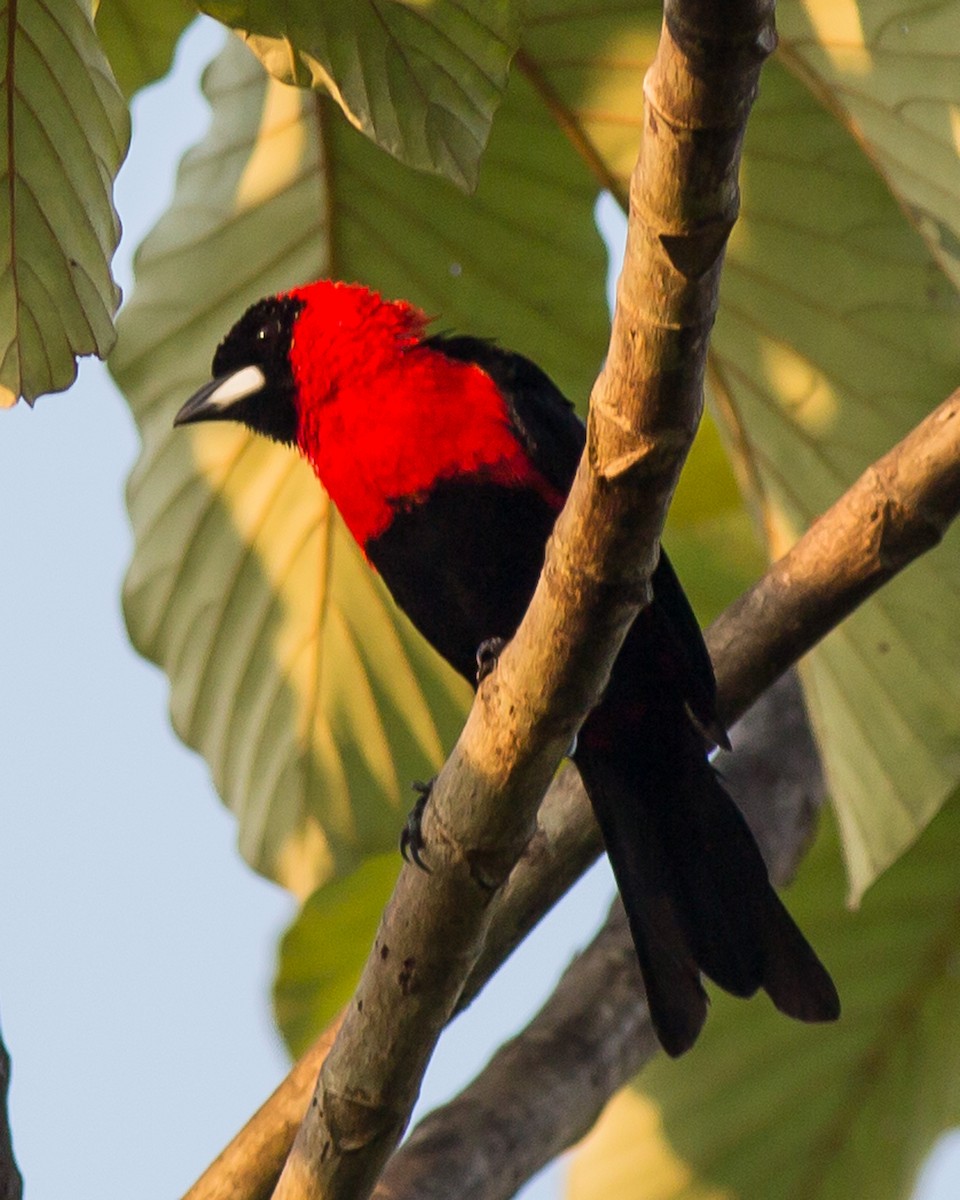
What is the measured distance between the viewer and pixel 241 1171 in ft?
6.85

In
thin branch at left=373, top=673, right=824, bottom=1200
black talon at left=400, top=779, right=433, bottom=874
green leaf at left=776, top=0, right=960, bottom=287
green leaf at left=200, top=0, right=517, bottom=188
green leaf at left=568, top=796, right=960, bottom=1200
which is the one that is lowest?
green leaf at left=568, top=796, right=960, bottom=1200

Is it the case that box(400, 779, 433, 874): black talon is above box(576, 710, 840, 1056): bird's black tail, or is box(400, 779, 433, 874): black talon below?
above

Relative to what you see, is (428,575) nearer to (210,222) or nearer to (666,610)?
(666,610)

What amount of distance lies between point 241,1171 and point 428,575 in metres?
0.94

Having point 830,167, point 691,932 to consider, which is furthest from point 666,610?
point 830,167

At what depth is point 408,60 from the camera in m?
1.98

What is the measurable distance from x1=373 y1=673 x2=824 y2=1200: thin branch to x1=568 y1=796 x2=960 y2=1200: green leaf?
30cm

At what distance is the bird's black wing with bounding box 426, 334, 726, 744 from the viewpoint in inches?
87.9

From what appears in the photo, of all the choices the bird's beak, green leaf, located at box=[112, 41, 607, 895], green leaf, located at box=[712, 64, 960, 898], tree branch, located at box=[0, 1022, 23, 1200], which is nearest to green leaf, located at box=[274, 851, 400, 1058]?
green leaf, located at box=[112, 41, 607, 895]

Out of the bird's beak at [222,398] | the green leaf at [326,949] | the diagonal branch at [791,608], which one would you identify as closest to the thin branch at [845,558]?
the diagonal branch at [791,608]

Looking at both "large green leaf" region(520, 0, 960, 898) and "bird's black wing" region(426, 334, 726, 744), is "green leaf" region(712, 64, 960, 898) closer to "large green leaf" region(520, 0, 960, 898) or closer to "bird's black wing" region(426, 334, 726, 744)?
"large green leaf" region(520, 0, 960, 898)

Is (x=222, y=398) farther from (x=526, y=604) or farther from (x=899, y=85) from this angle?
(x=899, y=85)

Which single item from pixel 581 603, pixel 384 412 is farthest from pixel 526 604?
pixel 581 603

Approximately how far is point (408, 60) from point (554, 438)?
0.70m
